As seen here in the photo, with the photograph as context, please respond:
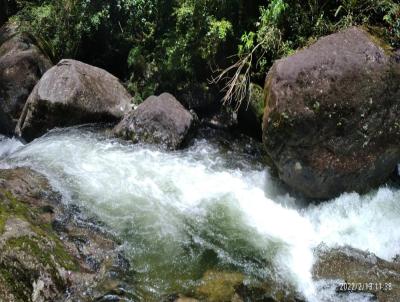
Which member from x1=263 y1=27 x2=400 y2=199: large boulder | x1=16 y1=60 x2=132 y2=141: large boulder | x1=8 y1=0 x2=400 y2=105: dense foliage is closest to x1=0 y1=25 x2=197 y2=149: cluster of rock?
x1=16 y1=60 x2=132 y2=141: large boulder

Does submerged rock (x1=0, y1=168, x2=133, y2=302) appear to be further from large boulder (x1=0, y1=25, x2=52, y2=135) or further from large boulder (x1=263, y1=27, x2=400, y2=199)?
large boulder (x1=0, y1=25, x2=52, y2=135)

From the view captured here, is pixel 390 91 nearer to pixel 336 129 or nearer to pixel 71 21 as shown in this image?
pixel 336 129

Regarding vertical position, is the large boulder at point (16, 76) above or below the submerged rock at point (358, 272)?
above

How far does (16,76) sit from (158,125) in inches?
139

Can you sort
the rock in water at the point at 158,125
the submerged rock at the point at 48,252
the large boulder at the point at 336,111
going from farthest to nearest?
1. the rock in water at the point at 158,125
2. the large boulder at the point at 336,111
3. the submerged rock at the point at 48,252

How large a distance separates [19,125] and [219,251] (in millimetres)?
5578

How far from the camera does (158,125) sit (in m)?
8.11

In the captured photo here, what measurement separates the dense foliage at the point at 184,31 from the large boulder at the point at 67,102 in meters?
0.96

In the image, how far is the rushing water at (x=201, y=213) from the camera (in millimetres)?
5285

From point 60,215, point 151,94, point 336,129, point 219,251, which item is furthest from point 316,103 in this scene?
point 151,94

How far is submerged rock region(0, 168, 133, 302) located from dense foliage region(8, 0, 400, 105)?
13.5 feet

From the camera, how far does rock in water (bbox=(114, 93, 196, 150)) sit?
807cm
